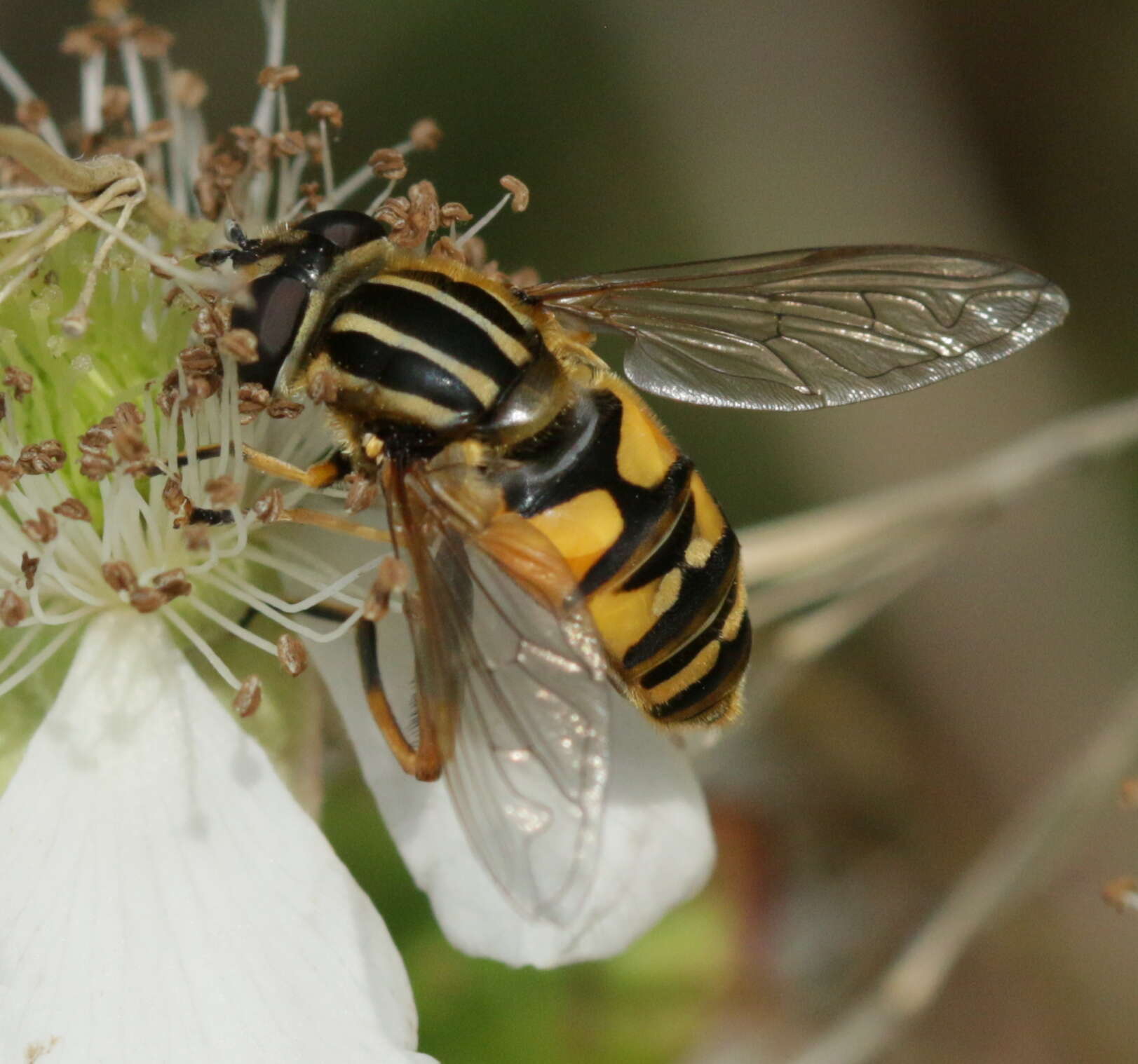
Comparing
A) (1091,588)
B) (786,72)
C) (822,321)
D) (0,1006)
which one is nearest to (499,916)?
(0,1006)

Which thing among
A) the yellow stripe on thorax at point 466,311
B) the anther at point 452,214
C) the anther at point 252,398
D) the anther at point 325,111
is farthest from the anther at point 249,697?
the anther at point 325,111

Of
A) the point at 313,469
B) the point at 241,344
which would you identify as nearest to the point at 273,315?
the point at 241,344

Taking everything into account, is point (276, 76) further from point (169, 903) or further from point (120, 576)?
point (169, 903)

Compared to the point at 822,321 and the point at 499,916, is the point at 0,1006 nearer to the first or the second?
the point at 499,916

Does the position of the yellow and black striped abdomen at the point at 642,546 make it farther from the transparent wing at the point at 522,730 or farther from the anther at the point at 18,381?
the anther at the point at 18,381

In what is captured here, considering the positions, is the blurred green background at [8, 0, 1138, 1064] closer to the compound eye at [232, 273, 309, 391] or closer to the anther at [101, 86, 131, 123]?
the anther at [101, 86, 131, 123]

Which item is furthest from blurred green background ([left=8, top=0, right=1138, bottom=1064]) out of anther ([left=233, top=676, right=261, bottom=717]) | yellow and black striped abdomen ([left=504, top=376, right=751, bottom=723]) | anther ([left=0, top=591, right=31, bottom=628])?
anther ([left=0, top=591, right=31, bottom=628])
